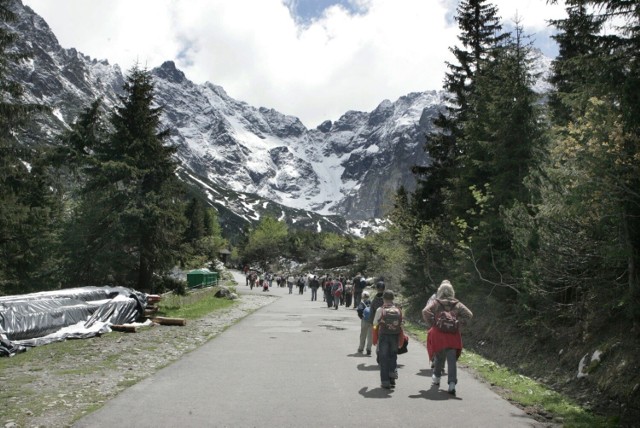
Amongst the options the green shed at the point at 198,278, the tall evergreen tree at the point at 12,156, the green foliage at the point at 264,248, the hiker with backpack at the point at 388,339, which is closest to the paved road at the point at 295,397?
the hiker with backpack at the point at 388,339

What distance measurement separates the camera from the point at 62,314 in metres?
13.8

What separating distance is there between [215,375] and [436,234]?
1379 centimetres

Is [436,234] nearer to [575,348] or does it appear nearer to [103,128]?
[575,348]

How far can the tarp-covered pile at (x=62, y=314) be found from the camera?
11.8 m

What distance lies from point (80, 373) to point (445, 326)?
6288 mm

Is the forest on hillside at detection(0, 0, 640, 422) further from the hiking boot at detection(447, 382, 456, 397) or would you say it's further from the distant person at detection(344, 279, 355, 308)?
the distant person at detection(344, 279, 355, 308)

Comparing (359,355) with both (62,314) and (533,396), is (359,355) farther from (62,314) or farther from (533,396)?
(62,314)

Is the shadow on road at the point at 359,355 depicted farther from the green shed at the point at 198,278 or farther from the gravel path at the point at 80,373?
the green shed at the point at 198,278

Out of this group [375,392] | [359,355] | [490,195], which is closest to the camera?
[375,392]

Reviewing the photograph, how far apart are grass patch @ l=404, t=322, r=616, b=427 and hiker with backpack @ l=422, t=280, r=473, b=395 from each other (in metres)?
0.99

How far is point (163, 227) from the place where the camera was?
2225cm

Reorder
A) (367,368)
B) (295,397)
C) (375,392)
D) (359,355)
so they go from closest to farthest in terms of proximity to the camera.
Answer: (295,397), (375,392), (367,368), (359,355)

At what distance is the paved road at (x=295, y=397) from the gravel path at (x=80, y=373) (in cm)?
40

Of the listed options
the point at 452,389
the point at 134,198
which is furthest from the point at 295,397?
the point at 134,198
